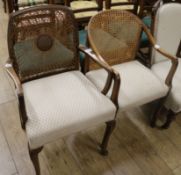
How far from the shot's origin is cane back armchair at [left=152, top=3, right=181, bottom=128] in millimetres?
1607

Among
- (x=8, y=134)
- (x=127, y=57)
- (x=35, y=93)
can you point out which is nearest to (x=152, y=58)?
(x=127, y=57)

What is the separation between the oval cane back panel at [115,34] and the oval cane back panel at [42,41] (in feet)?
0.54

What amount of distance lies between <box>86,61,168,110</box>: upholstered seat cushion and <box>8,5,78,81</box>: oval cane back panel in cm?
22

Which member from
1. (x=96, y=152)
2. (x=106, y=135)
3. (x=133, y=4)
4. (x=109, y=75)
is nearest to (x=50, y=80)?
(x=109, y=75)

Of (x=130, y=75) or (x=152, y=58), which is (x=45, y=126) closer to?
(x=130, y=75)

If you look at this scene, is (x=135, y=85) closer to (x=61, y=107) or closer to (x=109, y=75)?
(x=109, y=75)

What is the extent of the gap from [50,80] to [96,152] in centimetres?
60

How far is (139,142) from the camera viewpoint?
1720 mm

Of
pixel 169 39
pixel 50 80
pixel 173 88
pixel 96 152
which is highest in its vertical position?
pixel 169 39

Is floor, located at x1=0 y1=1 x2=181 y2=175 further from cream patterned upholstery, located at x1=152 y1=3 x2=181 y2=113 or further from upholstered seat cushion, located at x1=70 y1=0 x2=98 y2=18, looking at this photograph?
upholstered seat cushion, located at x1=70 y1=0 x2=98 y2=18

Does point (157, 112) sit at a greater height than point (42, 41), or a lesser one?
lesser

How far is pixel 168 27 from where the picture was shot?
174 cm

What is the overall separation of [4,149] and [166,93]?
3.84 ft

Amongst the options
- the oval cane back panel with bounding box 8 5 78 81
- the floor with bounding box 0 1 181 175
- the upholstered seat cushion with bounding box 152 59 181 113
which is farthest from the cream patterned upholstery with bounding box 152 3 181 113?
the oval cane back panel with bounding box 8 5 78 81
